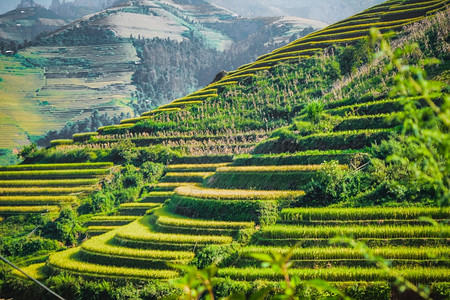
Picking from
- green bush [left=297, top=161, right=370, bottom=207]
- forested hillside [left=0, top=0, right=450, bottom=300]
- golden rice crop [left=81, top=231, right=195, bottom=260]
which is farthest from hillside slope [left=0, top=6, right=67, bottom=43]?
green bush [left=297, top=161, right=370, bottom=207]

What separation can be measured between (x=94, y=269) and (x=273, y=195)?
24.9ft

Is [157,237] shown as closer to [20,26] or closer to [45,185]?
[45,185]

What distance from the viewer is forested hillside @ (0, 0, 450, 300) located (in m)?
4.55

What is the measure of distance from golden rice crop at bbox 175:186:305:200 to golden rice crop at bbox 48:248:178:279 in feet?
13.3

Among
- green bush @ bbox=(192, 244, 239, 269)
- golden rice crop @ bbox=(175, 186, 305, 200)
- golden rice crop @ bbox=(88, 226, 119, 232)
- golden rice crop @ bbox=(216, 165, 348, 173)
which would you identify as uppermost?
golden rice crop @ bbox=(216, 165, 348, 173)

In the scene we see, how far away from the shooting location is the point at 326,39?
48.0 metres

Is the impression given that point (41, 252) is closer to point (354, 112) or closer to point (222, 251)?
point (222, 251)

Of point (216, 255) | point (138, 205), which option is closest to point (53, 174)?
point (138, 205)

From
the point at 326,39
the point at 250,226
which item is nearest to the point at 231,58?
the point at 326,39

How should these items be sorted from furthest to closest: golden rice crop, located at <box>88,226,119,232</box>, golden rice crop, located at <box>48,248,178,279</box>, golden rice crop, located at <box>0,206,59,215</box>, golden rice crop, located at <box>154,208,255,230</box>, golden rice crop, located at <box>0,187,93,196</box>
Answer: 1. golden rice crop, located at <box>0,187,93,196</box>
2. golden rice crop, located at <box>0,206,59,215</box>
3. golden rice crop, located at <box>88,226,119,232</box>
4. golden rice crop, located at <box>154,208,255,230</box>
5. golden rice crop, located at <box>48,248,178,279</box>

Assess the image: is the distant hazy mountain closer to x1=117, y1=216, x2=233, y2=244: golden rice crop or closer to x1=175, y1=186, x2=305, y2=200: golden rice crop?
x1=117, y1=216, x2=233, y2=244: golden rice crop

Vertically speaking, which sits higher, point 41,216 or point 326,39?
point 326,39

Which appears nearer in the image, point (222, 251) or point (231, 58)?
point (222, 251)

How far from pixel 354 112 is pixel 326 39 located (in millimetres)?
25061
